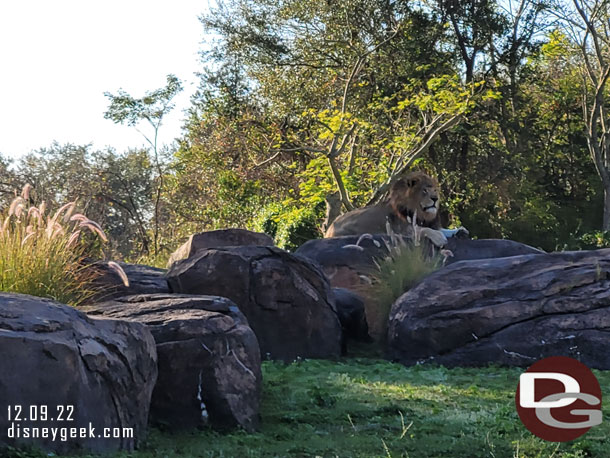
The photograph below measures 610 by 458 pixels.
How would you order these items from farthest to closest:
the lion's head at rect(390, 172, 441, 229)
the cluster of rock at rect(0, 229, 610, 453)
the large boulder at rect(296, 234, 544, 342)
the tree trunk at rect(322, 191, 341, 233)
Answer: the tree trunk at rect(322, 191, 341, 233) → the lion's head at rect(390, 172, 441, 229) → the large boulder at rect(296, 234, 544, 342) → the cluster of rock at rect(0, 229, 610, 453)

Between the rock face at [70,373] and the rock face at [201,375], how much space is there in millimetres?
391

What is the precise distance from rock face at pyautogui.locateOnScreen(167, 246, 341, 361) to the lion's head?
17.3ft

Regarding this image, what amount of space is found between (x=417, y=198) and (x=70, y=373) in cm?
1019

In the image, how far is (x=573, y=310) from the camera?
8.40 m

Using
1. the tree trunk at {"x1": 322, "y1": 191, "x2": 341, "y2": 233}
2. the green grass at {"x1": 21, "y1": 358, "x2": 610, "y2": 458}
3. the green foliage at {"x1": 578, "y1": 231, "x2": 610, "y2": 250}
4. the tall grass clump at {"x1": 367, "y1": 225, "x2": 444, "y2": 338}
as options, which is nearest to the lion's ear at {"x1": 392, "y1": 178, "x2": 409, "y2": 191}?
the tall grass clump at {"x1": 367, "y1": 225, "x2": 444, "y2": 338}

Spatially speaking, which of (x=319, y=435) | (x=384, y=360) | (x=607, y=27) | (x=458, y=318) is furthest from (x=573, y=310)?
(x=607, y=27)

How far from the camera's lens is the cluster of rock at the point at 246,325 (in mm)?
4500

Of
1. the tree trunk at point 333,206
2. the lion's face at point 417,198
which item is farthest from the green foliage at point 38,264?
the tree trunk at point 333,206

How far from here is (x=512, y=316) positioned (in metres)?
8.47

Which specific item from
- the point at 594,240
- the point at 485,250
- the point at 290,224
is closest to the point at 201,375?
the point at 485,250

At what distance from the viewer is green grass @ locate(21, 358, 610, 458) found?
487cm

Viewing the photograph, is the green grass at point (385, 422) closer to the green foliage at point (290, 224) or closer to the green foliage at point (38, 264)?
the green foliage at point (38, 264)

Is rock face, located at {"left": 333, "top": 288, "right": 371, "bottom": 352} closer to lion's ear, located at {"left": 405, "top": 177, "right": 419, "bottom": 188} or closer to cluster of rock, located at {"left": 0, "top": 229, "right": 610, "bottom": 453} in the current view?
cluster of rock, located at {"left": 0, "top": 229, "right": 610, "bottom": 453}

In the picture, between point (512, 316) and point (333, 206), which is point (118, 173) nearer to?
point (333, 206)
